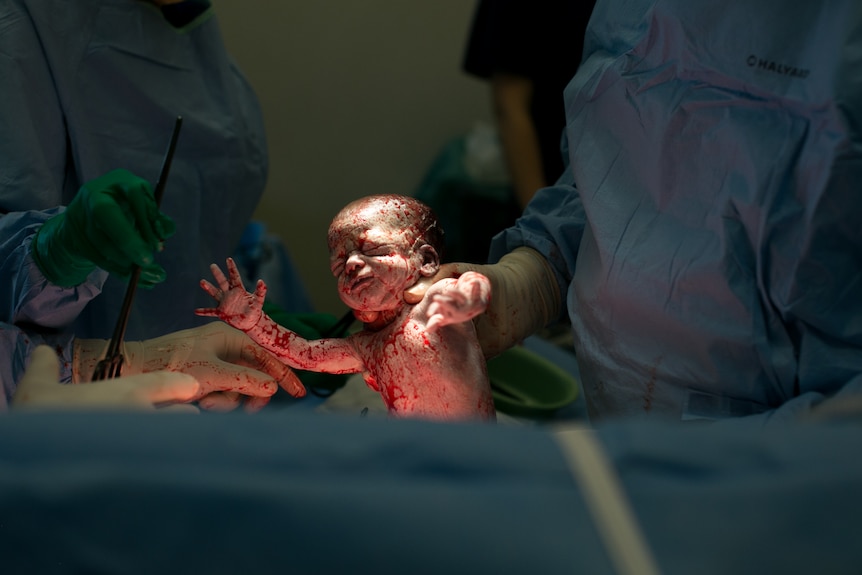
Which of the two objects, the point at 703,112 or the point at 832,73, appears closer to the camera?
the point at 832,73

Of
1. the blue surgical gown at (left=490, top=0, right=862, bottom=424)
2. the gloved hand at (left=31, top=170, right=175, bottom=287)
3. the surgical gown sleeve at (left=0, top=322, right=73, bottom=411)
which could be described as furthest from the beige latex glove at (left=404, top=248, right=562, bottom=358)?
the surgical gown sleeve at (left=0, top=322, right=73, bottom=411)

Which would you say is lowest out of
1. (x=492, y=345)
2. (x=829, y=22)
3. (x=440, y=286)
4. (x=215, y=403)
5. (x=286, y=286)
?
(x=286, y=286)

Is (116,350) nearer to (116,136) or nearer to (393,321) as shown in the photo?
(393,321)

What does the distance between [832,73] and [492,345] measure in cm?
58

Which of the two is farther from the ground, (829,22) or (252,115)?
(829,22)

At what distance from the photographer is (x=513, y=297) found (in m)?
1.13

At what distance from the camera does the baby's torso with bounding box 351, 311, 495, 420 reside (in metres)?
1.02

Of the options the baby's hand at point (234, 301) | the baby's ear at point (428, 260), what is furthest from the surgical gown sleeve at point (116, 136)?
the baby's ear at point (428, 260)

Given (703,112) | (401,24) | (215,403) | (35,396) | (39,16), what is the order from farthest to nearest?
(401,24), (39,16), (215,403), (703,112), (35,396)

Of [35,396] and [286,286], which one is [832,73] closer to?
[35,396]

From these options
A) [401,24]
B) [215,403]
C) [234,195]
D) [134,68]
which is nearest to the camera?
[215,403]

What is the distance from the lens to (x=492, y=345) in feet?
3.80

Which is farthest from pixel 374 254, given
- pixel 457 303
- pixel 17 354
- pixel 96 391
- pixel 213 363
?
pixel 17 354

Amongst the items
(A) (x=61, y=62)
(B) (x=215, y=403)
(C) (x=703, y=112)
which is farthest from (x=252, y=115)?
(C) (x=703, y=112)
